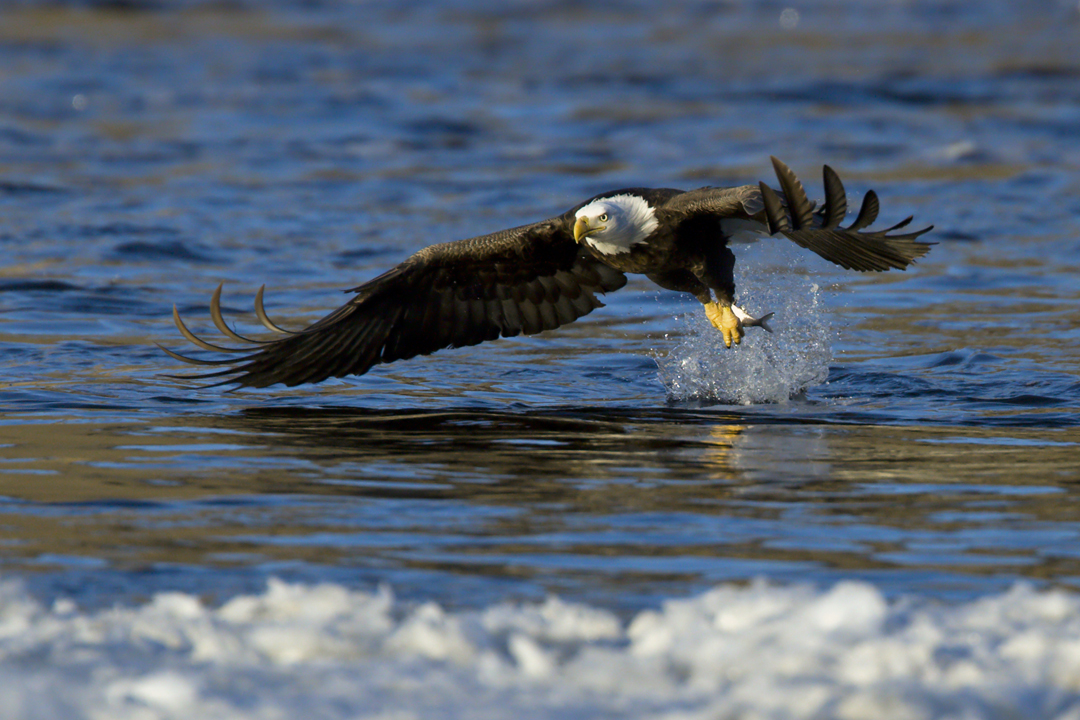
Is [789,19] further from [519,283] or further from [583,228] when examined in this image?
[583,228]

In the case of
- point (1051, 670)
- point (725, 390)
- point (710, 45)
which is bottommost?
point (1051, 670)

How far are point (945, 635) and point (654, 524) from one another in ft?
3.78

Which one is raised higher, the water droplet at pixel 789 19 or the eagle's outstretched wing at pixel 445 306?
the water droplet at pixel 789 19

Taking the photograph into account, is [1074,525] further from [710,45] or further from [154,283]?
[710,45]

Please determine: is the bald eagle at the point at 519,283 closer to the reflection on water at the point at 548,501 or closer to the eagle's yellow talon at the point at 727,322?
the eagle's yellow talon at the point at 727,322

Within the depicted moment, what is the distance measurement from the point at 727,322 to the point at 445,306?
121cm

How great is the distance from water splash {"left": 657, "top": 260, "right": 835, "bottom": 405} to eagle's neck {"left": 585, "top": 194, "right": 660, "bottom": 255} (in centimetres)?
77

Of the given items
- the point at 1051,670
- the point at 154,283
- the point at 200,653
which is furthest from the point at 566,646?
the point at 154,283

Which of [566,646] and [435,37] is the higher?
[435,37]

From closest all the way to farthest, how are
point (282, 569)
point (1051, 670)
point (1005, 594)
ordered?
point (1051, 670)
point (1005, 594)
point (282, 569)

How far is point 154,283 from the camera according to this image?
9891mm

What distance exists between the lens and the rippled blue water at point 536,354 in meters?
4.58

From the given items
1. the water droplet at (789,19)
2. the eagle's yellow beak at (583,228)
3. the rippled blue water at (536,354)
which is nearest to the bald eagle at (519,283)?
the eagle's yellow beak at (583,228)

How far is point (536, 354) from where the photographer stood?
26.7 feet
